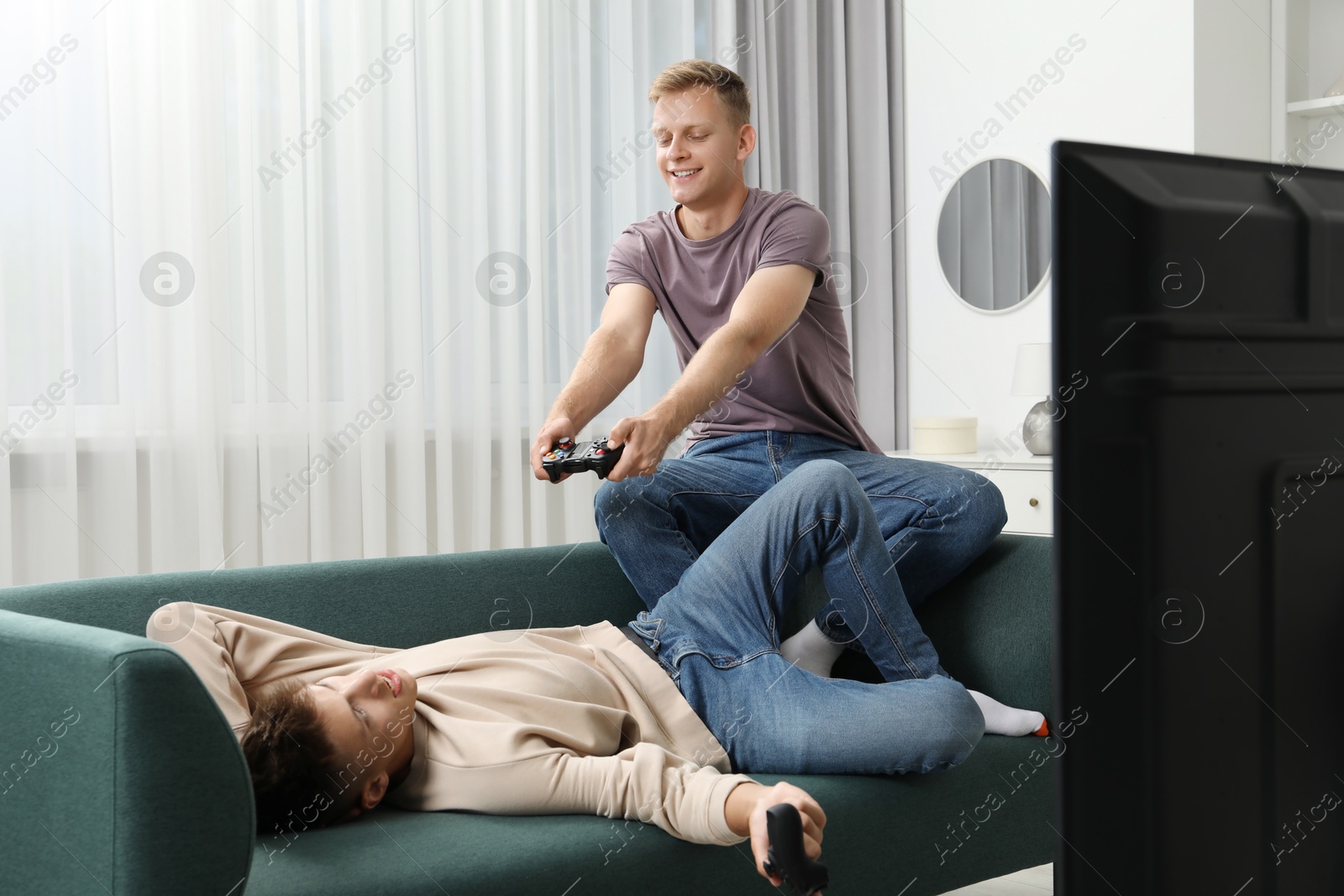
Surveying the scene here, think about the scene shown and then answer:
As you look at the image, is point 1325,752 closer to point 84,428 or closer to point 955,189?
point 84,428

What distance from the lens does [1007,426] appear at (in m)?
3.46

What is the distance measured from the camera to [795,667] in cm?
158

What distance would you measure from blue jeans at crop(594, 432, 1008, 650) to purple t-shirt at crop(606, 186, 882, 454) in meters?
0.11

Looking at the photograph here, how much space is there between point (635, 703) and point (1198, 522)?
128 cm

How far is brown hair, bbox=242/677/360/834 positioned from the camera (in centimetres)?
127

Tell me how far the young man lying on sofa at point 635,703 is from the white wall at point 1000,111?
6.08ft

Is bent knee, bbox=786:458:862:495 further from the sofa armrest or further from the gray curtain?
the gray curtain

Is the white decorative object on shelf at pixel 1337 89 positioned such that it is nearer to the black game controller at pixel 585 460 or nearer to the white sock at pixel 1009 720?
→ the white sock at pixel 1009 720

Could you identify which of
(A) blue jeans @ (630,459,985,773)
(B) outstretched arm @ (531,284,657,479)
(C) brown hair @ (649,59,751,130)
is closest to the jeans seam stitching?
(A) blue jeans @ (630,459,985,773)

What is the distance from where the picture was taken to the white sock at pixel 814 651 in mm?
1785

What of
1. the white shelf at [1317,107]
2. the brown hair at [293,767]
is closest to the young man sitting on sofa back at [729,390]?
the brown hair at [293,767]

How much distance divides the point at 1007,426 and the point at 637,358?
1.70 meters

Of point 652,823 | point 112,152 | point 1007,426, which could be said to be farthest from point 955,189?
point 652,823

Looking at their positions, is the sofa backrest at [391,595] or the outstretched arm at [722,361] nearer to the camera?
the sofa backrest at [391,595]
